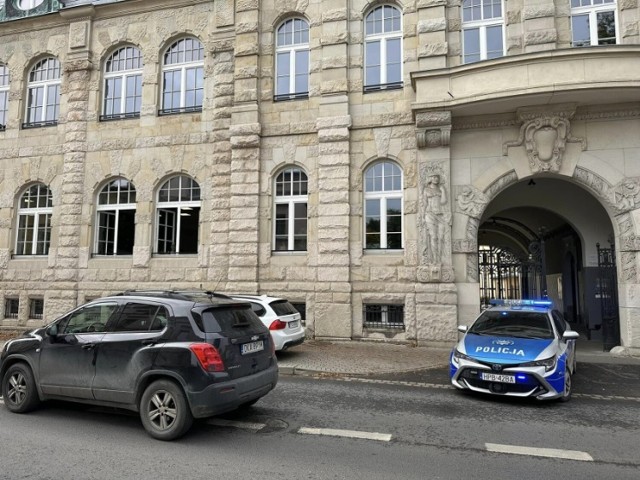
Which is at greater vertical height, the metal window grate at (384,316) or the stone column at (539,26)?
the stone column at (539,26)

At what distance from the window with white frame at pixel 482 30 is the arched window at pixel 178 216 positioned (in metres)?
9.29

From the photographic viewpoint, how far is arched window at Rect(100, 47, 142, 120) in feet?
55.3

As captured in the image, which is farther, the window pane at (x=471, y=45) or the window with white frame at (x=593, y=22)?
the window pane at (x=471, y=45)

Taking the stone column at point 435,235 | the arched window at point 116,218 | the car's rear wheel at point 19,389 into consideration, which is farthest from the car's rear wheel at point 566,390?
the arched window at point 116,218

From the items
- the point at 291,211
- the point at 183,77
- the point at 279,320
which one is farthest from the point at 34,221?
the point at 279,320

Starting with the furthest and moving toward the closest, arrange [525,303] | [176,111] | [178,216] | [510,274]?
[176,111], [178,216], [510,274], [525,303]

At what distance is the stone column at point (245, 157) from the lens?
1444 centimetres

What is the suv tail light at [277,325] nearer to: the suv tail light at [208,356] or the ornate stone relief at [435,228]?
the ornate stone relief at [435,228]

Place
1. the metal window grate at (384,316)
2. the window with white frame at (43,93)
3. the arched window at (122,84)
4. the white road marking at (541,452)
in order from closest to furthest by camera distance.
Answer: the white road marking at (541,452), the metal window grate at (384,316), the arched window at (122,84), the window with white frame at (43,93)

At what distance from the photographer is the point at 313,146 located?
47.7 feet

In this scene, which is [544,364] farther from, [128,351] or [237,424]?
[128,351]

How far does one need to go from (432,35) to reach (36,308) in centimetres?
1552

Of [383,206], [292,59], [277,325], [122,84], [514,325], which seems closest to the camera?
[514,325]

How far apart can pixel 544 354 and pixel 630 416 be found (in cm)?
133
